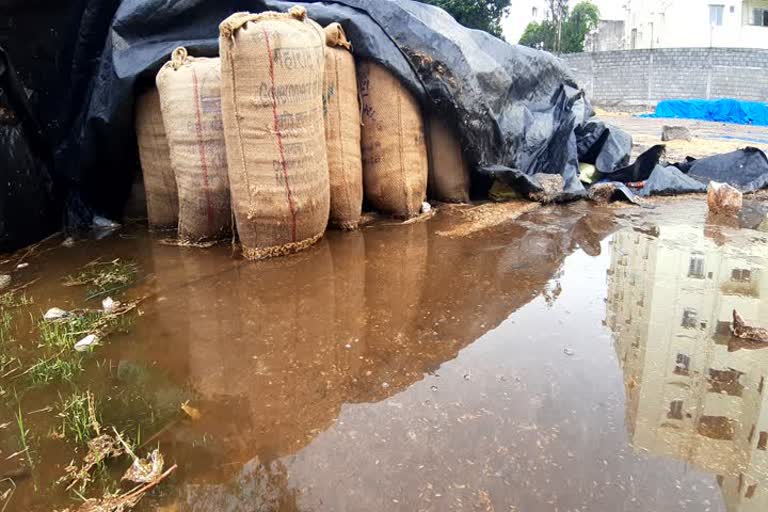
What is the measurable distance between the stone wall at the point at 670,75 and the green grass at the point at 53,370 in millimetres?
16165

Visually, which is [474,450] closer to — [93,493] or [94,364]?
[93,493]

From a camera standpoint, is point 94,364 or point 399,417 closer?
point 399,417

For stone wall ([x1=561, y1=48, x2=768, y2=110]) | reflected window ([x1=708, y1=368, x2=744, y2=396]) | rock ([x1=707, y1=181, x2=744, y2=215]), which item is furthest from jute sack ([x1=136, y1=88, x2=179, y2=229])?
stone wall ([x1=561, y1=48, x2=768, y2=110])

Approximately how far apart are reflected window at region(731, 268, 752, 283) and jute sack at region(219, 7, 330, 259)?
1719mm

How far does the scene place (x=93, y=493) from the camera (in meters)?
1.12

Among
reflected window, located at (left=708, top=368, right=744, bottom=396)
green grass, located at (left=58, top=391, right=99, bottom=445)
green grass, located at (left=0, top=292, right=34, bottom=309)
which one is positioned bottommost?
reflected window, located at (left=708, top=368, right=744, bottom=396)

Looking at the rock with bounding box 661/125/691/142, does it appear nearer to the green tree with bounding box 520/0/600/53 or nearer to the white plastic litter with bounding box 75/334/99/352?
the white plastic litter with bounding box 75/334/99/352

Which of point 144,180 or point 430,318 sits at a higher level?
point 144,180

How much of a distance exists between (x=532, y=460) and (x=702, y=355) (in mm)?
752

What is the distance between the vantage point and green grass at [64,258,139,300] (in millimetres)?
2223

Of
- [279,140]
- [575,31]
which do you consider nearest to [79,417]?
[279,140]

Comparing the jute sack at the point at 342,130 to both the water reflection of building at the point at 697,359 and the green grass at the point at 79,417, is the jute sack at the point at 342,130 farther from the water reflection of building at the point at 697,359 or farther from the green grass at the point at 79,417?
the green grass at the point at 79,417

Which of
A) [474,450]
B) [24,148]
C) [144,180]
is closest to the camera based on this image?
[474,450]

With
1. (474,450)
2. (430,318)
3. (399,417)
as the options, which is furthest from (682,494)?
(430,318)
